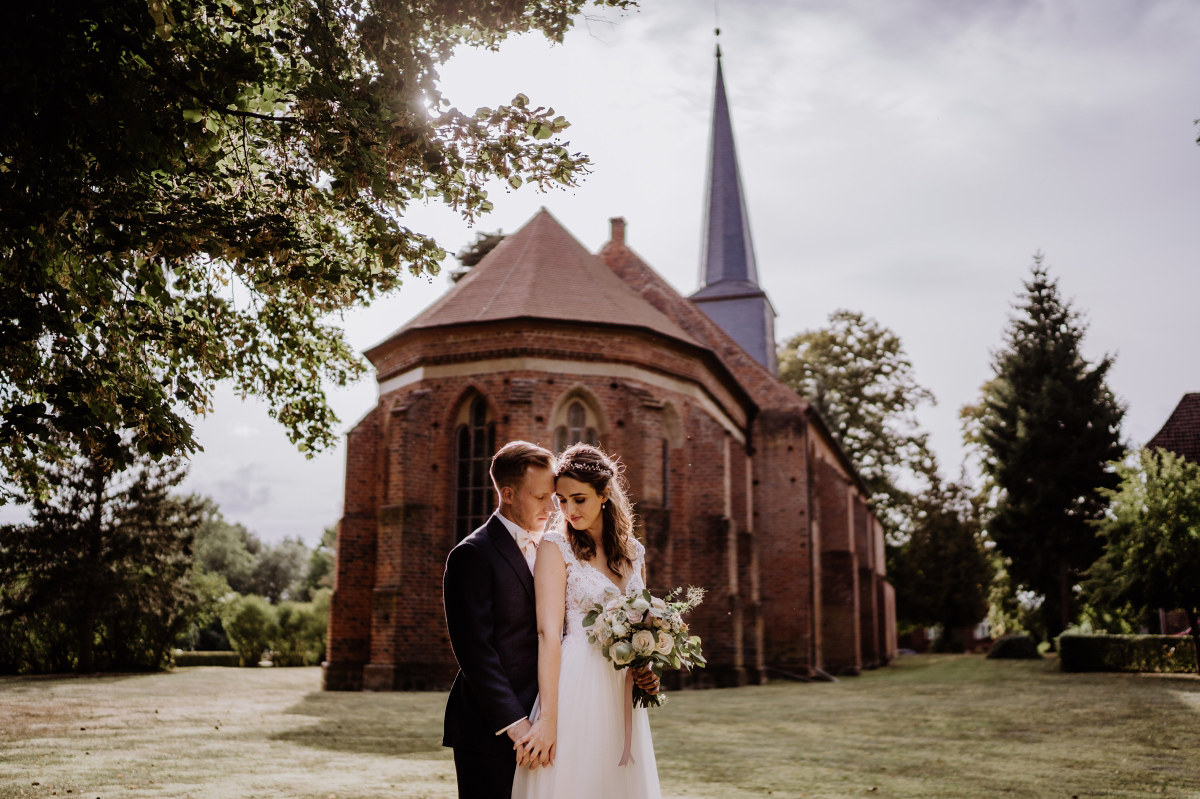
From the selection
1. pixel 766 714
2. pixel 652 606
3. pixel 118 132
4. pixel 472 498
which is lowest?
pixel 766 714

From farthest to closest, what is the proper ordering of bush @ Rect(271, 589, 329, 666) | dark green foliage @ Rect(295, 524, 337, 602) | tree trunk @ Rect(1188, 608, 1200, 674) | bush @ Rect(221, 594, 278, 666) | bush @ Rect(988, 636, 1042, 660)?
1. dark green foliage @ Rect(295, 524, 337, 602)
2. bush @ Rect(988, 636, 1042, 660)
3. bush @ Rect(271, 589, 329, 666)
4. bush @ Rect(221, 594, 278, 666)
5. tree trunk @ Rect(1188, 608, 1200, 674)

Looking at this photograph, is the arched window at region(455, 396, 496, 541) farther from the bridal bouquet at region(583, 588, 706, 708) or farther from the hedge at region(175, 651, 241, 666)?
the hedge at region(175, 651, 241, 666)

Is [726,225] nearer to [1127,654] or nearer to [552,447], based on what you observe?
[552,447]

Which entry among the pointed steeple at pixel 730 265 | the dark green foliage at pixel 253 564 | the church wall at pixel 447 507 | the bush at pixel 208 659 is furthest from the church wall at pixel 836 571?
the dark green foliage at pixel 253 564

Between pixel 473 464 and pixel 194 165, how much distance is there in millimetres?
12963

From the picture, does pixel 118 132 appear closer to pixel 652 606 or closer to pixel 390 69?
pixel 390 69

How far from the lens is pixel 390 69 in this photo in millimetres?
6531

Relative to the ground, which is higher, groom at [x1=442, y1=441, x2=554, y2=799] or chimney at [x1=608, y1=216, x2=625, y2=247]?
chimney at [x1=608, y1=216, x2=625, y2=247]

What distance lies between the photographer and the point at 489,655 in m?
3.53

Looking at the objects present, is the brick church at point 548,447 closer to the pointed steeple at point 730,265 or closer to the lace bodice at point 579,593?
the pointed steeple at point 730,265

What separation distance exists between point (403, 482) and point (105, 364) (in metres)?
11.7

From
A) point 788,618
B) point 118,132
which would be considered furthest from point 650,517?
point 118,132

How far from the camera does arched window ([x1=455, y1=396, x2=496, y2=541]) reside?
19109 mm

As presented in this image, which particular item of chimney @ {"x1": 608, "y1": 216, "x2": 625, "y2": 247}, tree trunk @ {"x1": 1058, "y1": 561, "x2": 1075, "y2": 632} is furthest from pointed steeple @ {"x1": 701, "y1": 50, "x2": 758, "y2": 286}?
tree trunk @ {"x1": 1058, "y1": 561, "x2": 1075, "y2": 632}
